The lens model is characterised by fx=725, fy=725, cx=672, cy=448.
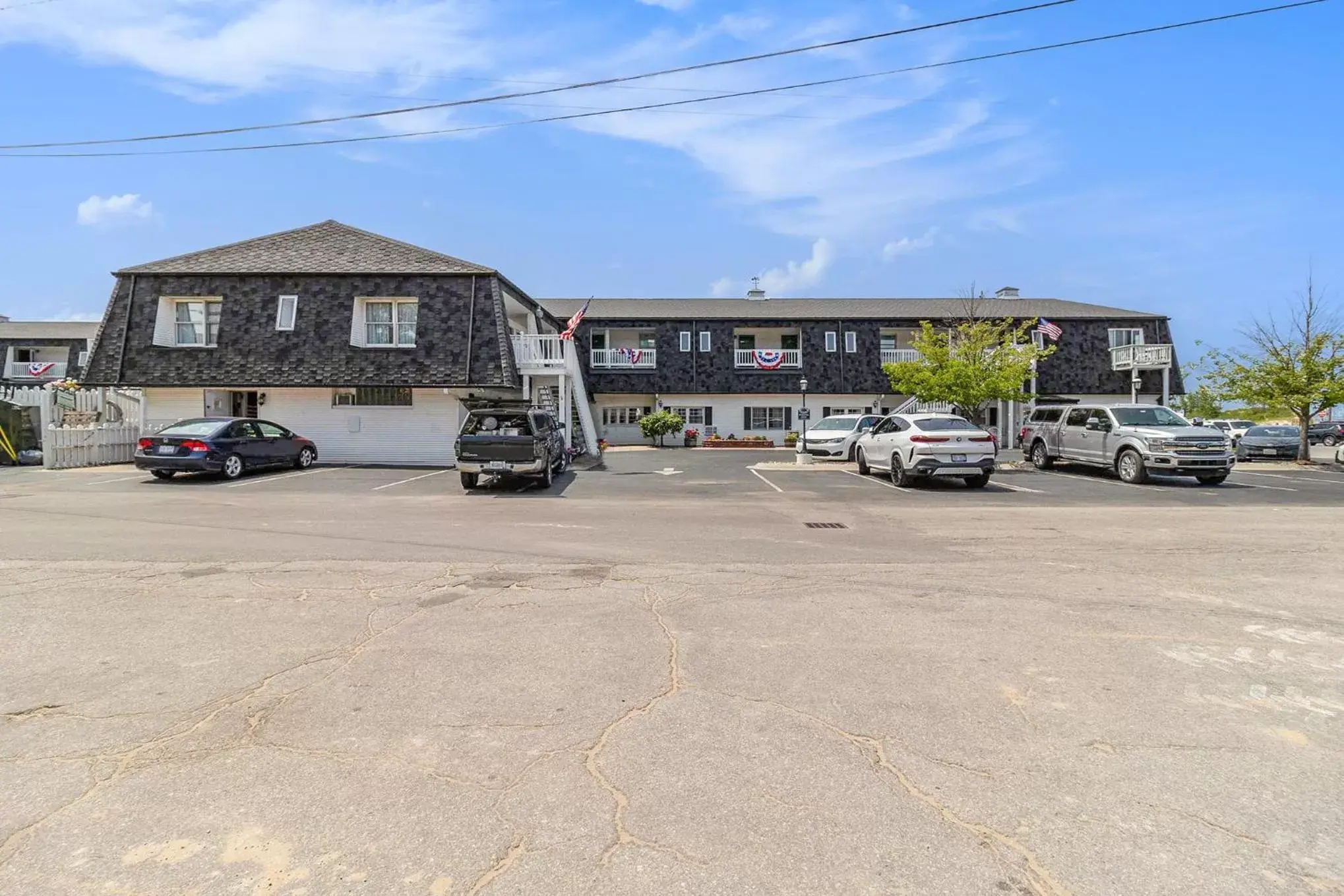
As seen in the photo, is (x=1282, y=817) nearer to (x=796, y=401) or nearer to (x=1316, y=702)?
(x=1316, y=702)

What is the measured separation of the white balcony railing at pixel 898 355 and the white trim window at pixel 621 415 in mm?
12467

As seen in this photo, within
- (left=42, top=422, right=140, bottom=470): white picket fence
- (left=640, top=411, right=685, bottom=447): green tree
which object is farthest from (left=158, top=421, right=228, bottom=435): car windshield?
(left=640, top=411, right=685, bottom=447): green tree

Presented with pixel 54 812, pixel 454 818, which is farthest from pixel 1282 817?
pixel 54 812

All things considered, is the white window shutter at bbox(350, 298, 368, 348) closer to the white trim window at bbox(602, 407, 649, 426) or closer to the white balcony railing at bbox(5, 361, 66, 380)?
the white trim window at bbox(602, 407, 649, 426)

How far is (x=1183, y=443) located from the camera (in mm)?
16109

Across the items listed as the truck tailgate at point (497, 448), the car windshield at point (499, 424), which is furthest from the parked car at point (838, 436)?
the truck tailgate at point (497, 448)

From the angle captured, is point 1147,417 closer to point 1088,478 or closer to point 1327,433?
point 1088,478

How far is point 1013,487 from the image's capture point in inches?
653

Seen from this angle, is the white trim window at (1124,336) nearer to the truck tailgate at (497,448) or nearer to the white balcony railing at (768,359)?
the white balcony railing at (768,359)

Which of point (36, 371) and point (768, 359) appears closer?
point (768, 359)

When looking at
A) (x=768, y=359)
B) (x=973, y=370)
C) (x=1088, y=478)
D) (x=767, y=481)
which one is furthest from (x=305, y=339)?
(x=1088, y=478)

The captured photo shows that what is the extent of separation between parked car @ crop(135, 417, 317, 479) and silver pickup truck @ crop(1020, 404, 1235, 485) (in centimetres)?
2106

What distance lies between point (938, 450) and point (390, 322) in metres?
17.0

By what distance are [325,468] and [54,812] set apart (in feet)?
63.6
